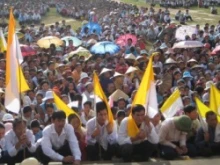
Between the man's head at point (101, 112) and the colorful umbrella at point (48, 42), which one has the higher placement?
the man's head at point (101, 112)

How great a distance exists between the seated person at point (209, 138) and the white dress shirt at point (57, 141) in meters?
2.07

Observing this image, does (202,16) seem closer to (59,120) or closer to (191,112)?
(191,112)

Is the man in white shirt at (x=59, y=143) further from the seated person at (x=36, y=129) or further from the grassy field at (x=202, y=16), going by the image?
the grassy field at (x=202, y=16)

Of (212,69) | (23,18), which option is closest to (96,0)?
(23,18)

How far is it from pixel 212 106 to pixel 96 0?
3436 centimetres

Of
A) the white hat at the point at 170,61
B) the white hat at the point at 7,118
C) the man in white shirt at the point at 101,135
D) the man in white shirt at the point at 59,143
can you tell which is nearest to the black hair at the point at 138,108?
the man in white shirt at the point at 101,135

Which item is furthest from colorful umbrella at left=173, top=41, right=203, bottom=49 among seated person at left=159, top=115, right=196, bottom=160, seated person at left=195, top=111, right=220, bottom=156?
seated person at left=159, top=115, right=196, bottom=160

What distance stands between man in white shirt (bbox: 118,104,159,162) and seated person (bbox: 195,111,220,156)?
2.84 ft

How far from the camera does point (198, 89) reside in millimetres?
10500

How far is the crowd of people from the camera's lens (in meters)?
6.73

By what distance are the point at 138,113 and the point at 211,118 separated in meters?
1.33

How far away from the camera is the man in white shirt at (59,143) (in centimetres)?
653

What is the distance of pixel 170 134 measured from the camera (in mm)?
7281

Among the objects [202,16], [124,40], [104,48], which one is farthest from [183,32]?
[202,16]
